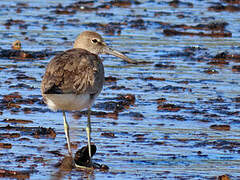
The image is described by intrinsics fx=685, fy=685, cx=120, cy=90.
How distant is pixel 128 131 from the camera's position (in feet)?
31.0

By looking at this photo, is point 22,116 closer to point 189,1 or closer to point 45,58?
point 45,58

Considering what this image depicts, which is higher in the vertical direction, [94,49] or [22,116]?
[94,49]

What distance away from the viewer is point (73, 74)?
8172 mm

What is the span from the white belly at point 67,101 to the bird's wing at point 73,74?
7 centimetres

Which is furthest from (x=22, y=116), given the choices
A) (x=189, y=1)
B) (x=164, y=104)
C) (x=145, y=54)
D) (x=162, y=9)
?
(x=189, y=1)

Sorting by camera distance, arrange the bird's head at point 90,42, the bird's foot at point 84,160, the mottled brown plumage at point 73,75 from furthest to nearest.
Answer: the bird's head at point 90,42 < the bird's foot at point 84,160 < the mottled brown plumage at point 73,75

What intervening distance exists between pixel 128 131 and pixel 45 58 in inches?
178

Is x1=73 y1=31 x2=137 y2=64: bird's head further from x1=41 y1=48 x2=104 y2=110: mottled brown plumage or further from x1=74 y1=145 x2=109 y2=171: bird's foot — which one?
x1=74 y1=145 x2=109 y2=171: bird's foot

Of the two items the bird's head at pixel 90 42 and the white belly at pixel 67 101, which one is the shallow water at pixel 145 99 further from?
the bird's head at pixel 90 42

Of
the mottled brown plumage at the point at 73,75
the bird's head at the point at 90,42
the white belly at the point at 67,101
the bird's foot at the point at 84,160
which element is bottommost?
the bird's foot at the point at 84,160

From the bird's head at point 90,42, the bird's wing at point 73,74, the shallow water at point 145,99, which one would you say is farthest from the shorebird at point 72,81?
the shallow water at point 145,99

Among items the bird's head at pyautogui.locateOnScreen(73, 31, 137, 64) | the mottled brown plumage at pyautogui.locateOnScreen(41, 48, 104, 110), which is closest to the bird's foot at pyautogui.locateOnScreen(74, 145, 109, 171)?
the mottled brown plumage at pyautogui.locateOnScreen(41, 48, 104, 110)

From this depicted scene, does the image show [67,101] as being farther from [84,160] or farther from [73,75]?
[84,160]

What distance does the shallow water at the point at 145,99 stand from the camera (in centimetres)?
823
